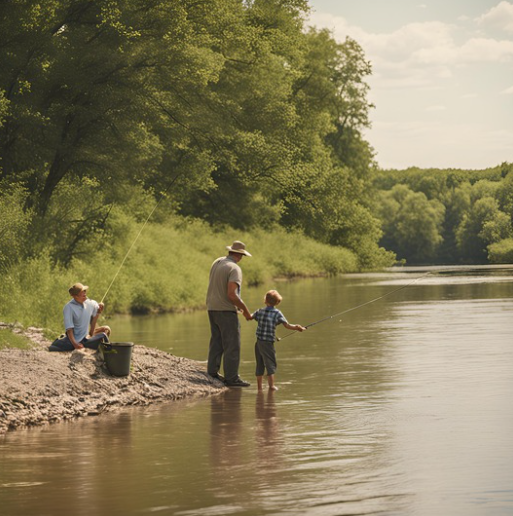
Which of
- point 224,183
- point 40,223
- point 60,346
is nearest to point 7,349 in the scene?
point 60,346

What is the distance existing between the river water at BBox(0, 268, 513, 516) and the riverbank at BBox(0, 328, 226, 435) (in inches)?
13.2

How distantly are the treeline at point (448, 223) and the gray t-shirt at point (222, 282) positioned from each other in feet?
312

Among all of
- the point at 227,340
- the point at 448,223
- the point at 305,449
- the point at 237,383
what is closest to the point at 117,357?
the point at 227,340

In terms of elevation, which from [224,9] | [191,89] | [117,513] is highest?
[224,9]

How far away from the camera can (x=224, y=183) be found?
4256 cm

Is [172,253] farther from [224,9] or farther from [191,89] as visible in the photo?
[224,9]

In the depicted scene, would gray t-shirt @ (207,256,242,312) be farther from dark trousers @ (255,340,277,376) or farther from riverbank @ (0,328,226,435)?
riverbank @ (0,328,226,435)

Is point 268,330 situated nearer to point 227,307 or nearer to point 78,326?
point 227,307

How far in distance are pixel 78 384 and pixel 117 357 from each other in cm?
67

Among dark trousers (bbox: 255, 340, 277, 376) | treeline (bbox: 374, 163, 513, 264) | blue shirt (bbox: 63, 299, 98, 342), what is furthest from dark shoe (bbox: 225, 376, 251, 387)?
treeline (bbox: 374, 163, 513, 264)

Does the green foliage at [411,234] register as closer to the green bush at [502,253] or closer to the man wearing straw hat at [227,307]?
the green bush at [502,253]

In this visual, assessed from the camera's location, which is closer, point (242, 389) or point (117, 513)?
point (117, 513)

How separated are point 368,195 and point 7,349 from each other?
67.8 m

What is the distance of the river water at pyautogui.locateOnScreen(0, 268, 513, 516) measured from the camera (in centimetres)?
810
